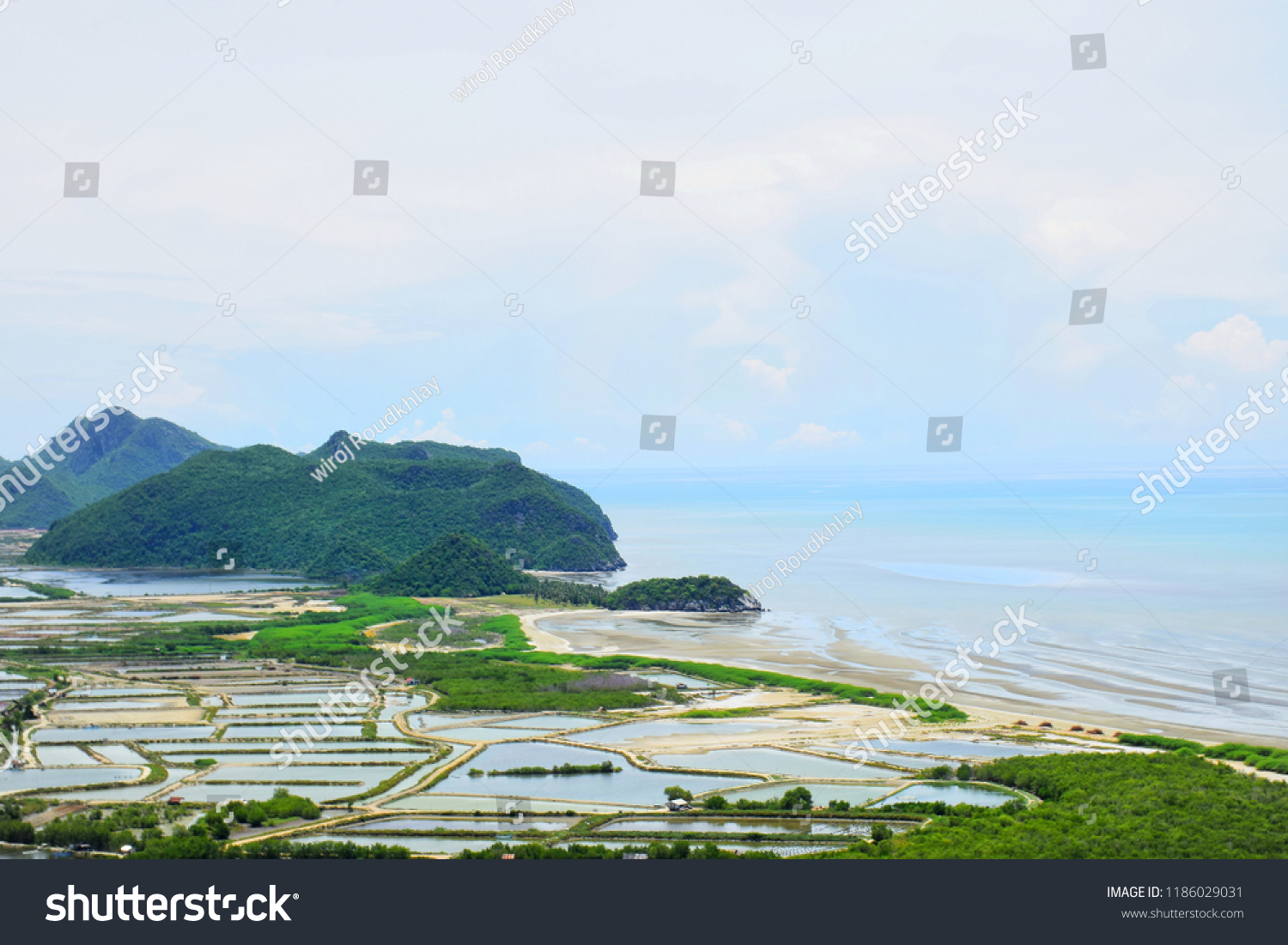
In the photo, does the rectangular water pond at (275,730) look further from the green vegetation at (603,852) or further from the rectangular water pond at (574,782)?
the green vegetation at (603,852)

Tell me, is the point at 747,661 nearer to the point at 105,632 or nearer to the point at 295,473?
the point at 105,632

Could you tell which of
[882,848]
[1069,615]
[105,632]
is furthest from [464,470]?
[882,848]

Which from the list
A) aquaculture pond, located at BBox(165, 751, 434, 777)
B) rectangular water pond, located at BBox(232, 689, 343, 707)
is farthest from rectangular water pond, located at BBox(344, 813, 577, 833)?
rectangular water pond, located at BBox(232, 689, 343, 707)

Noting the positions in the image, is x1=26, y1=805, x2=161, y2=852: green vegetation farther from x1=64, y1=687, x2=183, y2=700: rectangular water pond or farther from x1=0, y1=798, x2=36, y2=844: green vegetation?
x1=64, y1=687, x2=183, y2=700: rectangular water pond

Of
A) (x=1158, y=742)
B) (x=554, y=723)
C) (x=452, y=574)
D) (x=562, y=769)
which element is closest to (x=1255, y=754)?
(x=1158, y=742)

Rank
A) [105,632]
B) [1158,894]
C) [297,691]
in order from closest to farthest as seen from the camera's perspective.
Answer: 1. [1158,894]
2. [297,691]
3. [105,632]

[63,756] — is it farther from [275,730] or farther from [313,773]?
[313,773]

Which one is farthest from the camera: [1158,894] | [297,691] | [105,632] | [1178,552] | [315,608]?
[1178,552]

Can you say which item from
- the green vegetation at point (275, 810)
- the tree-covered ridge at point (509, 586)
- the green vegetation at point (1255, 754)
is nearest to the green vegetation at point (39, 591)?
the tree-covered ridge at point (509, 586)
